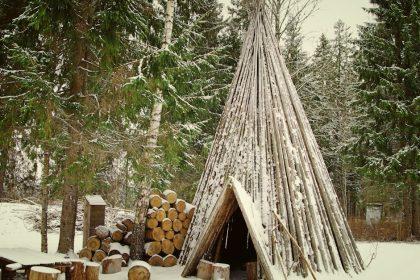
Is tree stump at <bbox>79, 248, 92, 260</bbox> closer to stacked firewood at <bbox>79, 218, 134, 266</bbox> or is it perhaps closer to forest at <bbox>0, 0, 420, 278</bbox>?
stacked firewood at <bbox>79, 218, 134, 266</bbox>

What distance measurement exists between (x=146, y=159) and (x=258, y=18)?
12.4ft

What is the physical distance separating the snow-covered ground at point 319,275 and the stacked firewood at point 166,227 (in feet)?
0.99

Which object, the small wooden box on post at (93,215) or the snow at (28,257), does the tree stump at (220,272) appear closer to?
Result: the snow at (28,257)

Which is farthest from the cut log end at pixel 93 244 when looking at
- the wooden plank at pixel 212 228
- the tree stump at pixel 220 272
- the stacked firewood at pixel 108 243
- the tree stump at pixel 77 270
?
the tree stump at pixel 220 272

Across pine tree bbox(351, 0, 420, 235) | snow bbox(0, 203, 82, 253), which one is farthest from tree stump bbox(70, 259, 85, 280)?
pine tree bbox(351, 0, 420, 235)

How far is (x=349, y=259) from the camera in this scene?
555 centimetres

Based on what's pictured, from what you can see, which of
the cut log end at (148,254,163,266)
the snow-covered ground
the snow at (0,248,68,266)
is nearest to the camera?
the snow at (0,248,68,266)

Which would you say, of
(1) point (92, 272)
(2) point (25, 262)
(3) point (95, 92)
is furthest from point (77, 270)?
(3) point (95, 92)

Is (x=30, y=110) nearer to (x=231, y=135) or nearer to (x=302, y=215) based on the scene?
(x=231, y=135)

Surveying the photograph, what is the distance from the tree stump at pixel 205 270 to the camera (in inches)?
206

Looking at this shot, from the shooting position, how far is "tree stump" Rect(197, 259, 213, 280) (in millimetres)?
5230

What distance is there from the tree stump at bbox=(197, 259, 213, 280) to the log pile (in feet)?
3.41

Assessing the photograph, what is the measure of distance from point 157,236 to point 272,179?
236 cm

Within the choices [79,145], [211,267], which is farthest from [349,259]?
[79,145]
